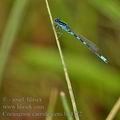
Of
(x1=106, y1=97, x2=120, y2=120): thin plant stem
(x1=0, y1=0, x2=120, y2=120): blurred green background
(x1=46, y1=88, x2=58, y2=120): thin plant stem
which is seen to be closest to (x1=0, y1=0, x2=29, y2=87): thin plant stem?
(x1=0, y1=0, x2=120, y2=120): blurred green background

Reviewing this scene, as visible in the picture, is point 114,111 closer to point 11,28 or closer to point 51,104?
point 51,104

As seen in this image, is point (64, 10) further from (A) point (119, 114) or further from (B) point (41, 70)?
(A) point (119, 114)

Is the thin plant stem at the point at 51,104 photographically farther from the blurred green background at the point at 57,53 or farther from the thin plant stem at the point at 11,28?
the thin plant stem at the point at 11,28

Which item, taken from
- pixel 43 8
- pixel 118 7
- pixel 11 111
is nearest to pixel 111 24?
pixel 118 7

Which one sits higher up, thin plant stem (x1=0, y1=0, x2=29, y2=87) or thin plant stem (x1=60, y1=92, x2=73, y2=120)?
thin plant stem (x1=0, y1=0, x2=29, y2=87)

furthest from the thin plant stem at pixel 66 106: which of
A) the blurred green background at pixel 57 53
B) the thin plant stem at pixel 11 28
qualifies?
the thin plant stem at pixel 11 28

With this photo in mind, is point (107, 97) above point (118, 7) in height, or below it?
below

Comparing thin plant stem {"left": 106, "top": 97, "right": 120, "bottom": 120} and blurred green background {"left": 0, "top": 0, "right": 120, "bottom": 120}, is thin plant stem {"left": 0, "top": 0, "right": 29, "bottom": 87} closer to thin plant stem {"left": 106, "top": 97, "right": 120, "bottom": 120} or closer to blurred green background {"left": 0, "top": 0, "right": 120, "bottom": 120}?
blurred green background {"left": 0, "top": 0, "right": 120, "bottom": 120}
